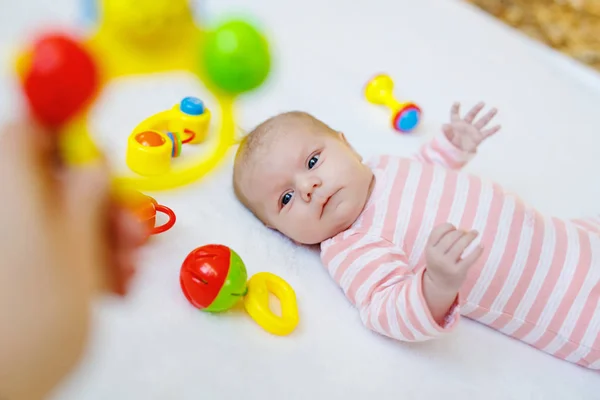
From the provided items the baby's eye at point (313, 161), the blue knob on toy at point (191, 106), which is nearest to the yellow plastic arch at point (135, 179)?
the baby's eye at point (313, 161)

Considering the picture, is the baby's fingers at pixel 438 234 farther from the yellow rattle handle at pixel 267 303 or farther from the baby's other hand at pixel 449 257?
the yellow rattle handle at pixel 267 303

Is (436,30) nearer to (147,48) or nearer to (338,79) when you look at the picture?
(338,79)

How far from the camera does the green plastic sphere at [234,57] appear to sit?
42 centimetres

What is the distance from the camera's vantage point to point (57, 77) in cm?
32

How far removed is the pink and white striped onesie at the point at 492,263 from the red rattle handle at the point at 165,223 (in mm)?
209

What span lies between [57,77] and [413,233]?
61 centimetres

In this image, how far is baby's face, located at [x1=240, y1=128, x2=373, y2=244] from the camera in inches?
33.5

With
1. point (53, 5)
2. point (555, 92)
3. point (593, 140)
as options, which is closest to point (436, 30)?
point (555, 92)

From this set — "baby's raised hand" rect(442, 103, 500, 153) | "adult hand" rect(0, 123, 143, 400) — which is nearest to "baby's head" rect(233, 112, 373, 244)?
"baby's raised hand" rect(442, 103, 500, 153)

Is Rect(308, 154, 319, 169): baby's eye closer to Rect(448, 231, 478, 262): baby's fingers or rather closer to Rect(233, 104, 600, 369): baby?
Rect(233, 104, 600, 369): baby

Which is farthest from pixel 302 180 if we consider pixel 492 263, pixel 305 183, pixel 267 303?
pixel 492 263

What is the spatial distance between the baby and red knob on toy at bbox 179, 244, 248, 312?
5.0 inches

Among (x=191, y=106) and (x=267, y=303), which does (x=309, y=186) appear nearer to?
(x=267, y=303)

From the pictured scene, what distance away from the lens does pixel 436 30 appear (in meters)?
1.50
